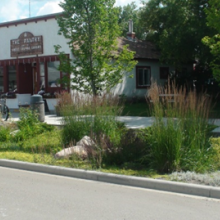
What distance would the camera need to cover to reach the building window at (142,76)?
25.4 m

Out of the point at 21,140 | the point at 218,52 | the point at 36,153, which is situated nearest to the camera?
the point at 36,153

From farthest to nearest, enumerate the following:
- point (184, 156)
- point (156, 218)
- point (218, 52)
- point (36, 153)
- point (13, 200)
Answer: point (218, 52) → point (36, 153) → point (184, 156) → point (13, 200) → point (156, 218)

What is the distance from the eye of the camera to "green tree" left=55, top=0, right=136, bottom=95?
14891 millimetres

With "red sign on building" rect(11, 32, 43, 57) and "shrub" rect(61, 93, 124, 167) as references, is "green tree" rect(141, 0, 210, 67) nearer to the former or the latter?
"red sign on building" rect(11, 32, 43, 57)

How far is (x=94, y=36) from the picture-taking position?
15320mm

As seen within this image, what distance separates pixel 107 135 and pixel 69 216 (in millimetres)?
3991

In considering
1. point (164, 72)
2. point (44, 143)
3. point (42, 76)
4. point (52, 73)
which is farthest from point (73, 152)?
point (164, 72)

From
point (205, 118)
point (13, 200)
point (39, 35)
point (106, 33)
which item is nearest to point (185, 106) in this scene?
point (205, 118)

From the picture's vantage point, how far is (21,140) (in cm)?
1206

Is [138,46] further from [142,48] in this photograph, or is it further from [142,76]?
[142,76]

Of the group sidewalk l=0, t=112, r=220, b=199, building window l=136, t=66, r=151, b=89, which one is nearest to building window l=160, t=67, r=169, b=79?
building window l=136, t=66, r=151, b=89

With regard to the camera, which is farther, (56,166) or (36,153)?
(36,153)

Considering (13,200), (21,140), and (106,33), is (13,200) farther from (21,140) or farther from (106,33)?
(106,33)

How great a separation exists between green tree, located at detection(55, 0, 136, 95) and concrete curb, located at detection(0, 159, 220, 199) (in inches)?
282
